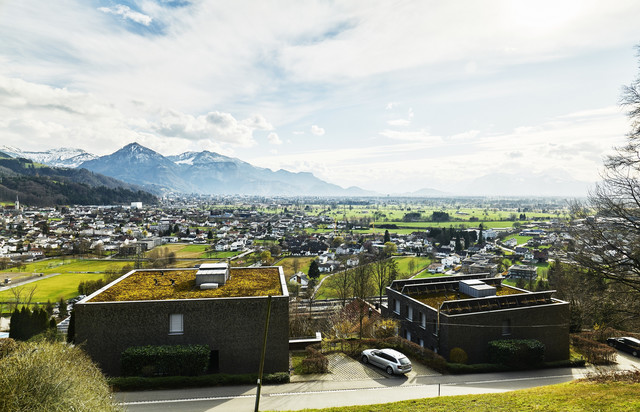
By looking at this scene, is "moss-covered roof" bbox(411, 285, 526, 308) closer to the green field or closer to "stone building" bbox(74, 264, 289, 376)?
"stone building" bbox(74, 264, 289, 376)

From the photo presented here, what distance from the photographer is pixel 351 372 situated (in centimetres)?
1959

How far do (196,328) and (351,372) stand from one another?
851cm

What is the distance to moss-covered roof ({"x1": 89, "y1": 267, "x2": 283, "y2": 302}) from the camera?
19.6 m

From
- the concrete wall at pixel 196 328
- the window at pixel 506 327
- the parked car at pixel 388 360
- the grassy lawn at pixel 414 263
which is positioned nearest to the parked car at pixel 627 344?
the window at pixel 506 327

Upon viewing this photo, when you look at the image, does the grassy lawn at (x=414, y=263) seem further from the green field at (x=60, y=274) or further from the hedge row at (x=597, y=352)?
the green field at (x=60, y=274)

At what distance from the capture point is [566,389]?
14125 millimetres

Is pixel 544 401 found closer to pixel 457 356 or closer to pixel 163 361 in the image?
pixel 457 356

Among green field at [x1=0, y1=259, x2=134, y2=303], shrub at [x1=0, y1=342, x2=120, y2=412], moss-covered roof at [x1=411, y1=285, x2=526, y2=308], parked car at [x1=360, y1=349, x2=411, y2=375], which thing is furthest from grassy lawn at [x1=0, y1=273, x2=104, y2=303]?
shrub at [x1=0, y1=342, x2=120, y2=412]

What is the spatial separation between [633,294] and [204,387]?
61.8ft

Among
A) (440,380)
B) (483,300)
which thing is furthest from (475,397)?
(483,300)

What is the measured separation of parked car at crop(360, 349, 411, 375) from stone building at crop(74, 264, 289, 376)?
488 cm

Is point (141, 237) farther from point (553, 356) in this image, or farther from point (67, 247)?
point (553, 356)

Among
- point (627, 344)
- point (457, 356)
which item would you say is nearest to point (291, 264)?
point (457, 356)

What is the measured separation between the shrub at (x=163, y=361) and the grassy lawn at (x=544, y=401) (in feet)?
25.6
